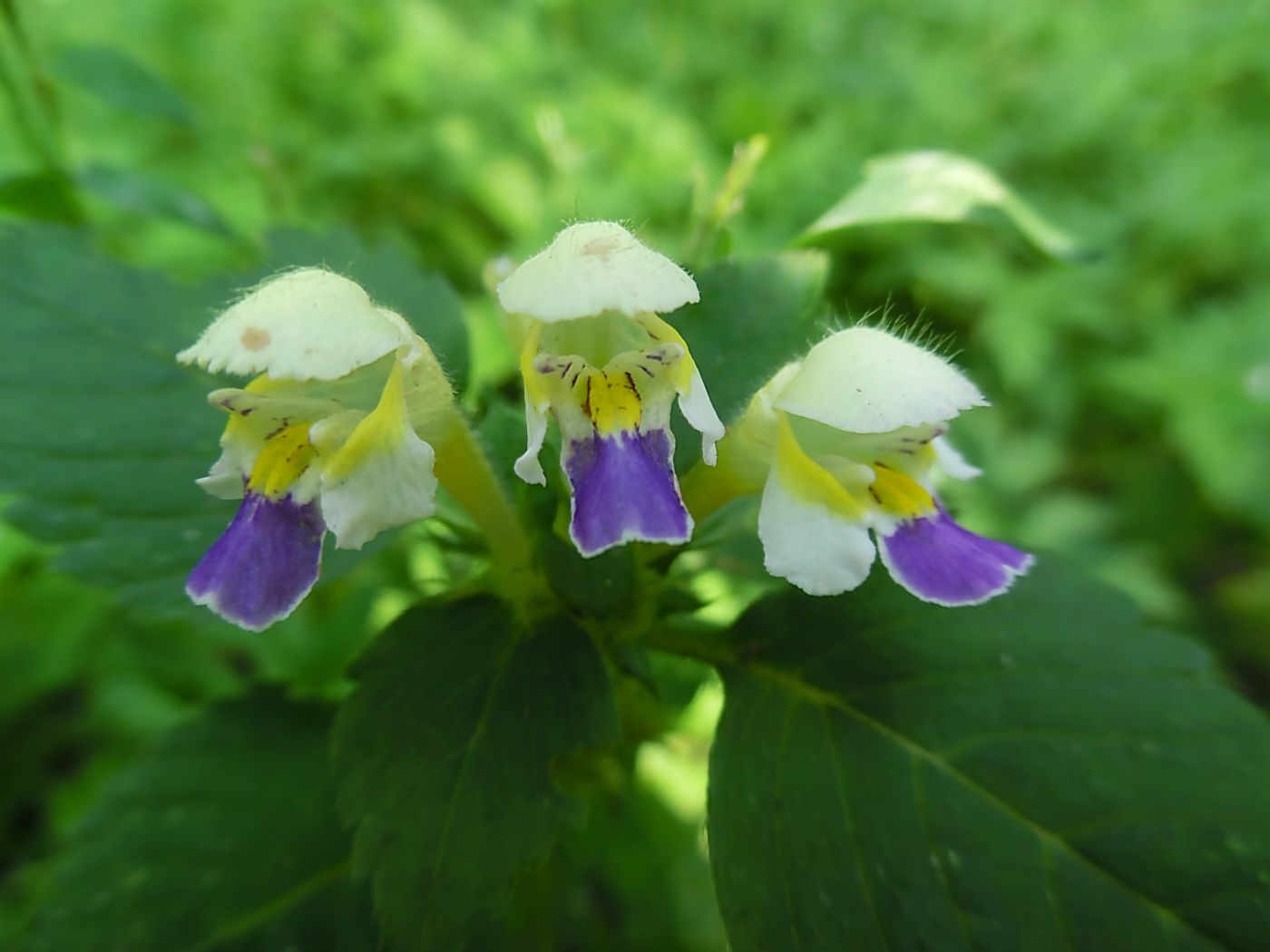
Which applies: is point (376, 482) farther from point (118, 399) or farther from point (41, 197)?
point (41, 197)

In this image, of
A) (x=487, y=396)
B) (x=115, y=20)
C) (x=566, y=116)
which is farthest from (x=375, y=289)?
(x=115, y=20)

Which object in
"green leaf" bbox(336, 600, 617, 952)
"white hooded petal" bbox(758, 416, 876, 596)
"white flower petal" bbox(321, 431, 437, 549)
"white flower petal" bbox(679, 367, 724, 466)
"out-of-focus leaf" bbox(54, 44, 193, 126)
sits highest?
"out-of-focus leaf" bbox(54, 44, 193, 126)

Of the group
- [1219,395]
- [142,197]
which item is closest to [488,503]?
[142,197]

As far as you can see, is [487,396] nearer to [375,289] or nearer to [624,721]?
[375,289]

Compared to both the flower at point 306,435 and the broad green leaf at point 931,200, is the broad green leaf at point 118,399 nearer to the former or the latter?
the flower at point 306,435

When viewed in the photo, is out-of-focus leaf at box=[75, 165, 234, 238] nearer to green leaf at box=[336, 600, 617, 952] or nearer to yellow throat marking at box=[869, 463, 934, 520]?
green leaf at box=[336, 600, 617, 952]

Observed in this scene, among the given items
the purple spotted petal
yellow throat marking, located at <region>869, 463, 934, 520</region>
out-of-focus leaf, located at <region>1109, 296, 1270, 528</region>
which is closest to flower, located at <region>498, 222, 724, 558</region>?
the purple spotted petal
